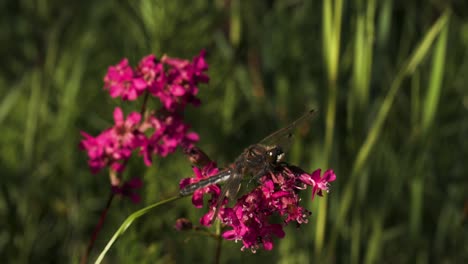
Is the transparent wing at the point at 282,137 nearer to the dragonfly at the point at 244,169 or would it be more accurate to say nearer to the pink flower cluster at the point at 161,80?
the dragonfly at the point at 244,169

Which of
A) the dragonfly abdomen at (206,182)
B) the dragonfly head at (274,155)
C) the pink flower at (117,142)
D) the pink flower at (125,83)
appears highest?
the pink flower at (125,83)

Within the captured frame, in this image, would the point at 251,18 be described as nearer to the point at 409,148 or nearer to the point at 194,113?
the point at 194,113

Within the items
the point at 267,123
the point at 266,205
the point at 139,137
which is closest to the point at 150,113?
the point at 139,137

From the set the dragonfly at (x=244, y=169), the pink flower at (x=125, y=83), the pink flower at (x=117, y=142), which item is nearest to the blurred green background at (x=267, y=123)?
the pink flower at (x=117, y=142)

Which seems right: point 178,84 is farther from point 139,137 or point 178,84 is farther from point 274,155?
point 274,155

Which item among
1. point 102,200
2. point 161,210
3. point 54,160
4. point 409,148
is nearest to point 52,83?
point 54,160
